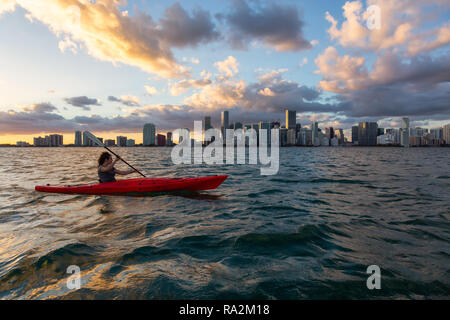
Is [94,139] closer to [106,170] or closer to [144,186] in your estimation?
[106,170]

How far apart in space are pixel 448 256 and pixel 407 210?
142 inches

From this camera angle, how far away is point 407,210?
24.7ft

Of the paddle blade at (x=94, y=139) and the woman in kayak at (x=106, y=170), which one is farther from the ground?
the paddle blade at (x=94, y=139)

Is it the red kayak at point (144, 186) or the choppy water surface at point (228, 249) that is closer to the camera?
the choppy water surface at point (228, 249)

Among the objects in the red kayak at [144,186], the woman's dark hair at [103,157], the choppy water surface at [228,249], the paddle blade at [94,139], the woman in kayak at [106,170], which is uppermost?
the paddle blade at [94,139]

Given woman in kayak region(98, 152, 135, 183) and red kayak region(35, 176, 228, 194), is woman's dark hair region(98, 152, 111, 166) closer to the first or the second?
woman in kayak region(98, 152, 135, 183)

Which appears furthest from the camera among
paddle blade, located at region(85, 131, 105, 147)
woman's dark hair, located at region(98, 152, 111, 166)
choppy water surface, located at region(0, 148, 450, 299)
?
paddle blade, located at region(85, 131, 105, 147)

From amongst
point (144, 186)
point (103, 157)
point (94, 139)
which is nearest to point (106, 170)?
point (103, 157)

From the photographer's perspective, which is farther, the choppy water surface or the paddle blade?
the paddle blade

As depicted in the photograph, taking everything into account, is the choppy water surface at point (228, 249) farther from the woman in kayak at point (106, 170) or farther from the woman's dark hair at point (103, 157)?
the woman's dark hair at point (103, 157)

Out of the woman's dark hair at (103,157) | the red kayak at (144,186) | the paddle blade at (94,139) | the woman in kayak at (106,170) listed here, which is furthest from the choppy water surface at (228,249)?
the paddle blade at (94,139)

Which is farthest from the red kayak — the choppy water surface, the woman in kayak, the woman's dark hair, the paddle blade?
the paddle blade

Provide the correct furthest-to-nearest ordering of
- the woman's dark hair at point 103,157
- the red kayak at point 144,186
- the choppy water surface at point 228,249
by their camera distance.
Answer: the red kayak at point 144,186 → the woman's dark hair at point 103,157 → the choppy water surface at point 228,249

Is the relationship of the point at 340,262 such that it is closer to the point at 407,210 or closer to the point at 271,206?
the point at 271,206
